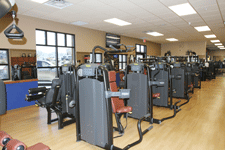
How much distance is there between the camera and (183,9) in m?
5.20

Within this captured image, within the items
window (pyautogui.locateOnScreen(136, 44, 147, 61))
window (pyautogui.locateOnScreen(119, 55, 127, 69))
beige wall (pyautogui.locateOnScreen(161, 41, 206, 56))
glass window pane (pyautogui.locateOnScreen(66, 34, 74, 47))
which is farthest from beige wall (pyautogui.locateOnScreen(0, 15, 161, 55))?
beige wall (pyautogui.locateOnScreen(161, 41, 206, 56))

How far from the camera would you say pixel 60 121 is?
3.61 metres

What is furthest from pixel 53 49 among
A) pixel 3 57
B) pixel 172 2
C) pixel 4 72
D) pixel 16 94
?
pixel 172 2

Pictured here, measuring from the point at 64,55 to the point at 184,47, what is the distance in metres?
10.4

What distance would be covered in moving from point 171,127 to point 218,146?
0.97 m

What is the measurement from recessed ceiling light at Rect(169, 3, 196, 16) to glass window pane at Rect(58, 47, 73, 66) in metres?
4.55

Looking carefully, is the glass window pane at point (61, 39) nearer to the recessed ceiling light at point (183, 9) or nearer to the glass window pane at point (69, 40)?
the glass window pane at point (69, 40)

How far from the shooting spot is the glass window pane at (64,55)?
7109mm

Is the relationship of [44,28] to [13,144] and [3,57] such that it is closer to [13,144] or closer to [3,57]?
[3,57]

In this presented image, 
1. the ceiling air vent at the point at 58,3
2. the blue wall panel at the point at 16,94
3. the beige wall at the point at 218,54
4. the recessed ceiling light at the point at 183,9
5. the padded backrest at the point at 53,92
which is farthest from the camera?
the beige wall at the point at 218,54

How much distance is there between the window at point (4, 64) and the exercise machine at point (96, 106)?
405 centimetres

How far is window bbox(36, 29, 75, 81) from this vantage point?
6371 millimetres

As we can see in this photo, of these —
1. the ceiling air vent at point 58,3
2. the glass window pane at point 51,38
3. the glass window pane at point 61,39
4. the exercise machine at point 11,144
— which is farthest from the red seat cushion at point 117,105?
the glass window pane at point 61,39

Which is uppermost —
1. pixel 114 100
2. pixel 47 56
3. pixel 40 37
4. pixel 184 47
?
pixel 184 47
